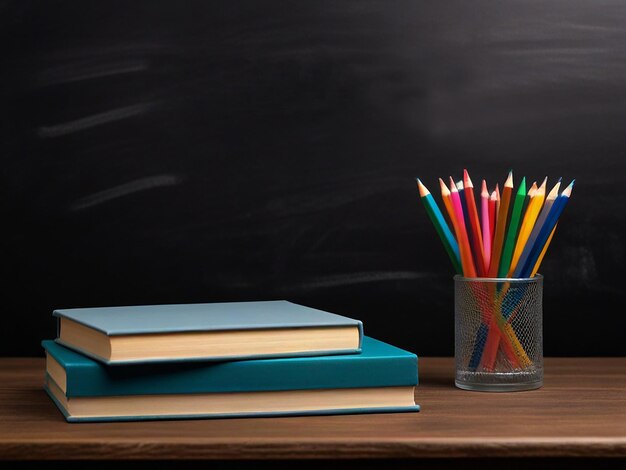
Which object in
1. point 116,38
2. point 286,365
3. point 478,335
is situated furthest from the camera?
point 116,38

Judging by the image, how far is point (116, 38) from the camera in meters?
1.25

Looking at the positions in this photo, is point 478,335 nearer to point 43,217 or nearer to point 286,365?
point 286,365

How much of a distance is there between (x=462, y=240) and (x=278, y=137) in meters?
0.35

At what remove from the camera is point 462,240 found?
1009 mm

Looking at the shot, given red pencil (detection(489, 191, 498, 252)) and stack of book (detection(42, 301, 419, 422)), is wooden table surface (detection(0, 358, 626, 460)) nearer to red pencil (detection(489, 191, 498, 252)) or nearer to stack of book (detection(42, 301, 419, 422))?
stack of book (detection(42, 301, 419, 422))

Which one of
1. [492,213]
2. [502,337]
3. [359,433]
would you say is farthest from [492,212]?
[359,433]

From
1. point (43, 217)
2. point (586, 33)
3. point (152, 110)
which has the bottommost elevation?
point (43, 217)

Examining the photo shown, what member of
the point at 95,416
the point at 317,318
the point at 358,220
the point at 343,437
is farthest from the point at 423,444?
the point at 358,220

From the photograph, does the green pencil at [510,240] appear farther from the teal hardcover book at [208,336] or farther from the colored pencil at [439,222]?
the teal hardcover book at [208,336]

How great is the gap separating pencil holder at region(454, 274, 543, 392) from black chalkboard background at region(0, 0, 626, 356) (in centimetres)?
25

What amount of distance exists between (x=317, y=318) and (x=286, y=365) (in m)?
0.07

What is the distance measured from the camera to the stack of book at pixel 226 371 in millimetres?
833

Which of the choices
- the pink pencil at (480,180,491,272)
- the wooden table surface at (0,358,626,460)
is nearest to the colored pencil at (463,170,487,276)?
the pink pencil at (480,180,491,272)

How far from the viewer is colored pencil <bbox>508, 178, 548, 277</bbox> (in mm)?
1004
